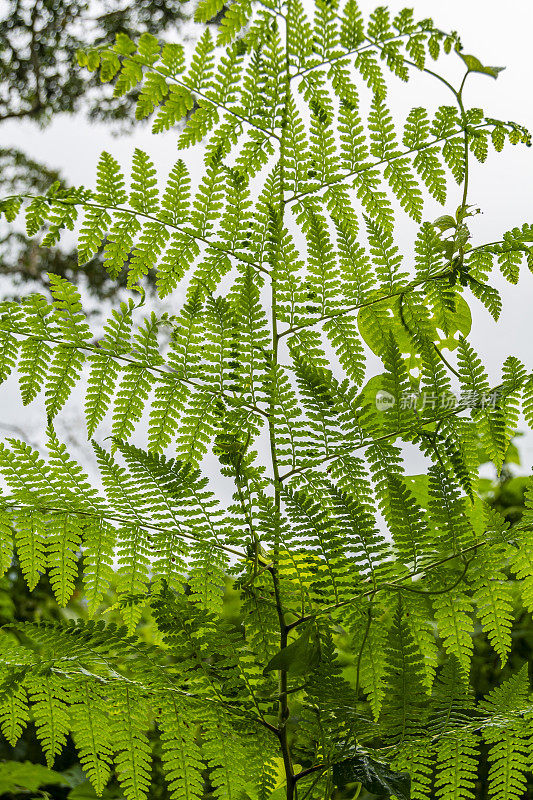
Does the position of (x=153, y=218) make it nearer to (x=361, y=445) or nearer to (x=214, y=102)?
(x=214, y=102)

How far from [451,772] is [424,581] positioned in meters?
0.20

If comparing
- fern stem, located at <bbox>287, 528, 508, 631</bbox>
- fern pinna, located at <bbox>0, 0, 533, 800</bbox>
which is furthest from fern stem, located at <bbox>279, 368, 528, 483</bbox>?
fern stem, located at <bbox>287, 528, 508, 631</bbox>

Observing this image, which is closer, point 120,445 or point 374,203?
point 120,445

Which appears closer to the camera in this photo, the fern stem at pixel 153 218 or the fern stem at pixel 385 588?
the fern stem at pixel 385 588

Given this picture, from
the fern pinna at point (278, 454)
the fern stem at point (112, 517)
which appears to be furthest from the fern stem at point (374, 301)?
the fern stem at point (112, 517)

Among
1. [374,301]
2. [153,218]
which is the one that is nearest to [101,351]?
[153,218]

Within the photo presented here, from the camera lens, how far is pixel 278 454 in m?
0.83

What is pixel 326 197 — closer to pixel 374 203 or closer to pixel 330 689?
pixel 374 203

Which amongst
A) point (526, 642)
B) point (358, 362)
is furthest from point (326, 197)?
point (526, 642)

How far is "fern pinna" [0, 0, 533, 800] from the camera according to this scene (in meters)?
0.77

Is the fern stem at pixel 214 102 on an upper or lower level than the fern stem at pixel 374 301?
upper

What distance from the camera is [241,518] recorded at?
0.81 m

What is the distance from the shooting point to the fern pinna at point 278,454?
77 centimetres

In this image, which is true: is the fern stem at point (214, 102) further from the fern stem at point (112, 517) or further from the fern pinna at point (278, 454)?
the fern stem at point (112, 517)
